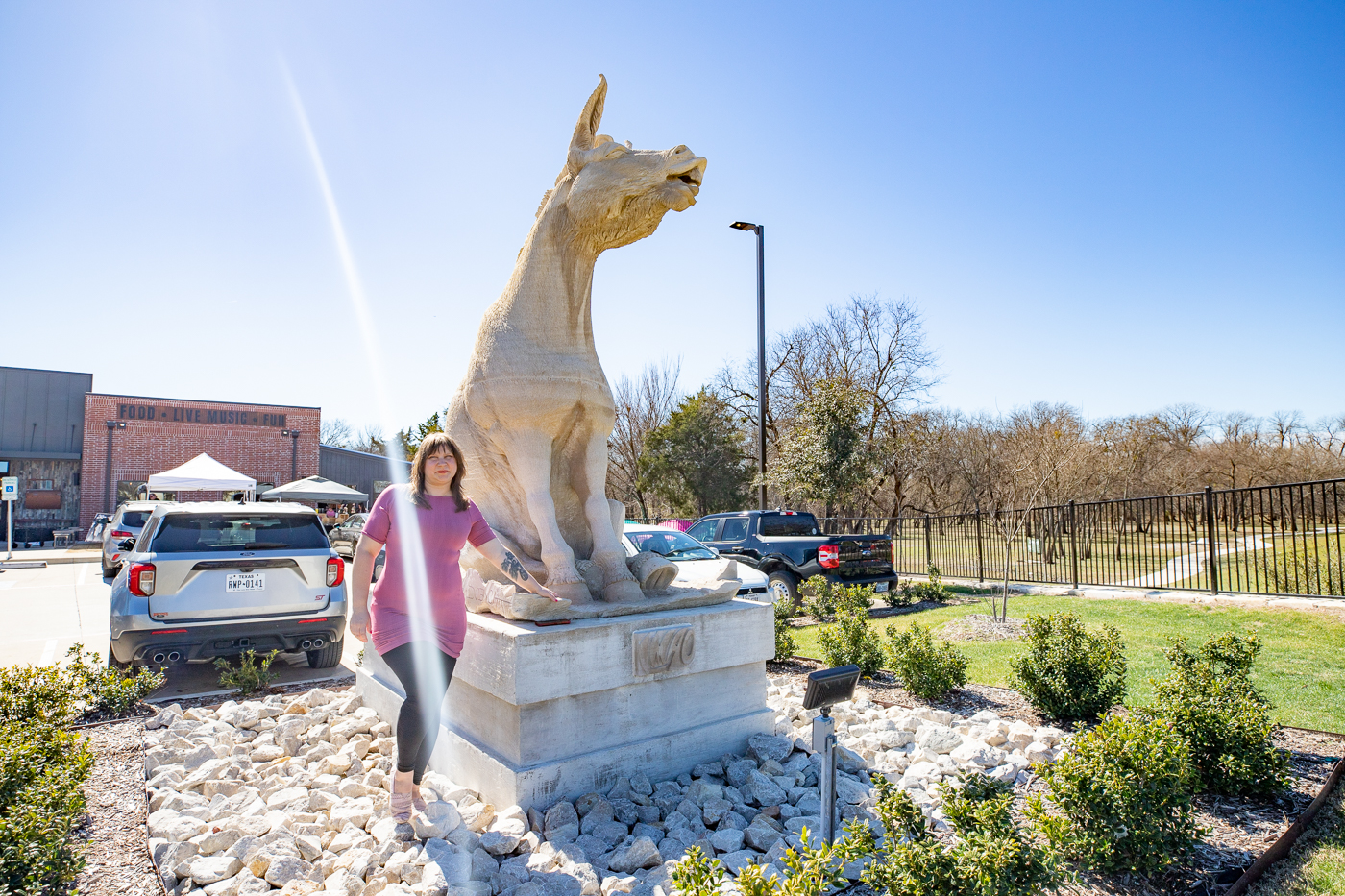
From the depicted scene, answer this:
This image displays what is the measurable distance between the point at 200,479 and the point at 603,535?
16524mm

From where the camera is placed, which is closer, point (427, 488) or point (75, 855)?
point (75, 855)

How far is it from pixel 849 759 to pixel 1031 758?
3.55 ft

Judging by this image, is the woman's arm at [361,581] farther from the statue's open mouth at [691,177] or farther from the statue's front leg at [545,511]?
the statue's open mouth at [691,177]

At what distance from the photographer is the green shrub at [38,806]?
2488mm

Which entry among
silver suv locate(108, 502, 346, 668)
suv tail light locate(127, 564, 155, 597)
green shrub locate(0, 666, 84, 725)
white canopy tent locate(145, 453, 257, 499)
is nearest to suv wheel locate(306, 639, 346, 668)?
silver suv locate(108, 502, 346, 668)

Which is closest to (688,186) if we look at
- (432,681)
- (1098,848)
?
(432,681)

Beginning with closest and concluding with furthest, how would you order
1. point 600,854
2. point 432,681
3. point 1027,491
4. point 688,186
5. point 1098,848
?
point 1098,848
point 600,854
point 432,681
point 688,186
point 1027,491

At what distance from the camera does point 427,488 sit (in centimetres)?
338

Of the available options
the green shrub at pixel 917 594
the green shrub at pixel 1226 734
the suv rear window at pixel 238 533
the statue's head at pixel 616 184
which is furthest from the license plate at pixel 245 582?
the green shrub at pixel 917 594

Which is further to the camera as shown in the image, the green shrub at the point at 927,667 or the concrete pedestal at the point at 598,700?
the green shrub at the point at 927,667

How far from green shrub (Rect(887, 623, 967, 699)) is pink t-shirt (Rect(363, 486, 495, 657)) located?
3563 millimetres

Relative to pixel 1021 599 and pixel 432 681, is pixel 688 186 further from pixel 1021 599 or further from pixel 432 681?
pixel 1021 599

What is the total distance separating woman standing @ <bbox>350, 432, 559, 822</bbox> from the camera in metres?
3.21

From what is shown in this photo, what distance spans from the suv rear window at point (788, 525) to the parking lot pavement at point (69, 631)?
20.9 feet
